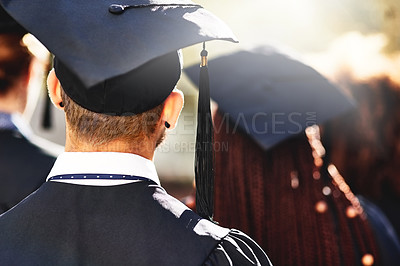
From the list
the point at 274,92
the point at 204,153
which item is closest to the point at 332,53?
the point at 274,92

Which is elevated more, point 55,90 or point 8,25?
point 8,25

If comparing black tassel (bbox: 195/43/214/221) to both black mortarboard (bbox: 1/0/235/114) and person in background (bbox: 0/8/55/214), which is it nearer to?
black mortarboard (bbox: 1/0/235/114)

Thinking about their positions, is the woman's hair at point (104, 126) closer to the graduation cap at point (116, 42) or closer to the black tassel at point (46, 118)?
the graduation cap at point (116, 42)

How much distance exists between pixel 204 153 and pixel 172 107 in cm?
34

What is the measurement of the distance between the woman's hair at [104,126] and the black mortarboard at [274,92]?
0.83 meters

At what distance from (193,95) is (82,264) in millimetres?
6750

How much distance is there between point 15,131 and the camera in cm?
220

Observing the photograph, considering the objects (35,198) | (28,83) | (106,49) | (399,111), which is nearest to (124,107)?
(106,49)

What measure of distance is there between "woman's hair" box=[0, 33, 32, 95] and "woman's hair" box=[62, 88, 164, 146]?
99 centimetres

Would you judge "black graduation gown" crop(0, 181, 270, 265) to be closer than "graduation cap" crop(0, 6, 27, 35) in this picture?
Yes

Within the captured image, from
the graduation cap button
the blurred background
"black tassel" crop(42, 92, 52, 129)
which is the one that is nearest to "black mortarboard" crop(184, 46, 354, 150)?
the blurred background

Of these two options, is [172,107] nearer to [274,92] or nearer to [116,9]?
[116,9]

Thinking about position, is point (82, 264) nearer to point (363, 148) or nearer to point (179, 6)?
point (179, 6)

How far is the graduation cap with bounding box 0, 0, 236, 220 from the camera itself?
1284 millimetres
